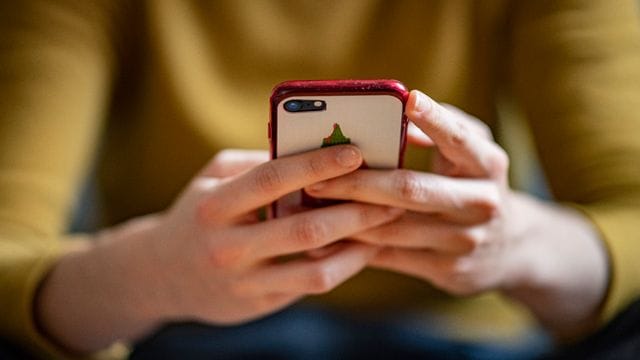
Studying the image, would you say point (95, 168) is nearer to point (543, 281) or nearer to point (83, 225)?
point (83, 225)

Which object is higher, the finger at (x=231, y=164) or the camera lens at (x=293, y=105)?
the camera lens at (x=293, y=105)

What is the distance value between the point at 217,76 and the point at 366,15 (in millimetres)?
131

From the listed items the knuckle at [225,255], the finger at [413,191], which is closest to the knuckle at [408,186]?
the finger at [413,191]

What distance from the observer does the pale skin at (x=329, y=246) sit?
498 mm

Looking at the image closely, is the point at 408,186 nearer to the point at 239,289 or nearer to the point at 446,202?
the point at 446,202

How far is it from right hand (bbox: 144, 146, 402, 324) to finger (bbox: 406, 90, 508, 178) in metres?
0.05

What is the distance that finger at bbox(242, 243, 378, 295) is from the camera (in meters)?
0.54

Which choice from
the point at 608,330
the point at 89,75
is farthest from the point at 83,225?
the point at 608,330

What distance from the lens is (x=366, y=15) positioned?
2.06 ft

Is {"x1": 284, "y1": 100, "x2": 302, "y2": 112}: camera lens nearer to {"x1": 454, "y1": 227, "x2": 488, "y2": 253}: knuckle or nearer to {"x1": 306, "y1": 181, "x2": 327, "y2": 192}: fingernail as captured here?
{"x1": 306, "y1": 181, "x2": 327, "y2": 192}: fingernail

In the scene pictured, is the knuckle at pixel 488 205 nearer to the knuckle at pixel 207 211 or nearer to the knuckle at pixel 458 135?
the knuckle at pixel 458 135

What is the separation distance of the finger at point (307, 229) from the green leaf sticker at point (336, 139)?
0.05m

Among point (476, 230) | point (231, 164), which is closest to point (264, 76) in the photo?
point (231, 164)

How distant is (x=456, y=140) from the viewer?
504 mm
